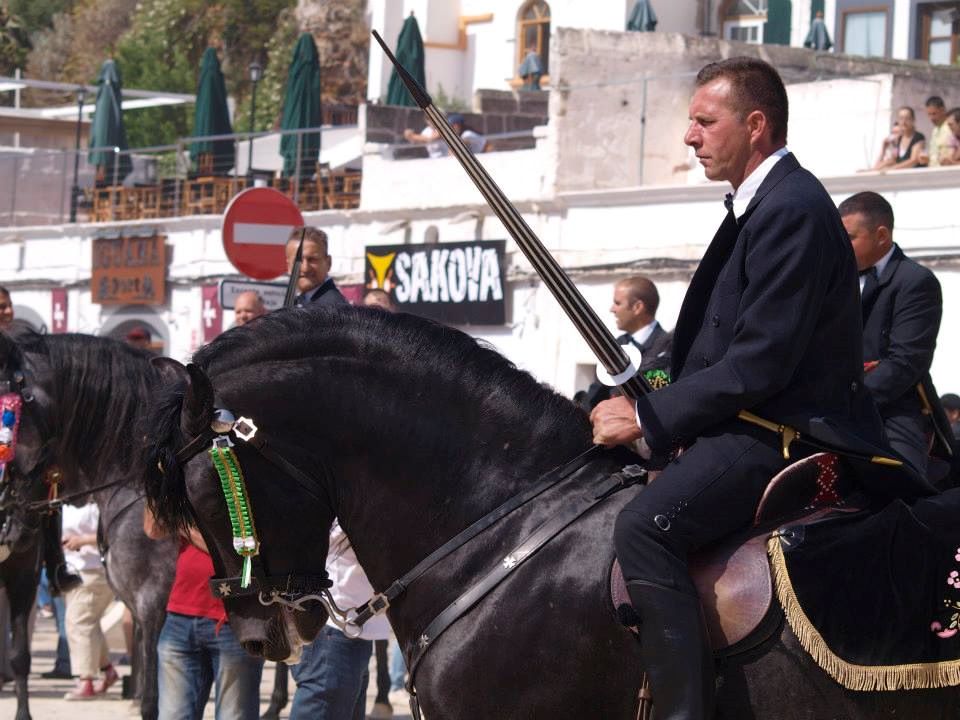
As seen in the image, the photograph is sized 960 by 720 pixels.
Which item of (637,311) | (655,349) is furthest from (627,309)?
(655,349)

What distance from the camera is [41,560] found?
37.7 feet

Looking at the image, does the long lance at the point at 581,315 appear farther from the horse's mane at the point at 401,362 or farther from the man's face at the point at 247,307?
the man's face at the point at 247,307

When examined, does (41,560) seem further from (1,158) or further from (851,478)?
(1,158)

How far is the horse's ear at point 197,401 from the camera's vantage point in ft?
16.5

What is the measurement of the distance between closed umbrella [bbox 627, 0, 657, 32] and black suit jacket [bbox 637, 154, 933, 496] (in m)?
28.2

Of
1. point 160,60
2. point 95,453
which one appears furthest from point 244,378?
point 160,60

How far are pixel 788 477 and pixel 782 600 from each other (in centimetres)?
35

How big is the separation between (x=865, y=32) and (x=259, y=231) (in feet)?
80.5

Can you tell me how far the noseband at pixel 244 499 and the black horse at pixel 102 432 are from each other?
437cm

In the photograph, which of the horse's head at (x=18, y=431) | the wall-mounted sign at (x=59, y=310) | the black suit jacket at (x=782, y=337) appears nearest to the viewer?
the black suit jacket at (x=782, y=337)

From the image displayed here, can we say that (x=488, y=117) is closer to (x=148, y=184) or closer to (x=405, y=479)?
(x=148, y=184)

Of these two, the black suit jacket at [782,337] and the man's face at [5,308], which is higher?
the black suit jacket at [782,337]

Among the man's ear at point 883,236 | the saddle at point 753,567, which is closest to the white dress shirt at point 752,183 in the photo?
the saddle at point 753,567

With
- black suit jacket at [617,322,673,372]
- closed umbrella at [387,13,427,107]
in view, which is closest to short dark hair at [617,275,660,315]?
black suit jacket at [617,322,673,372]
